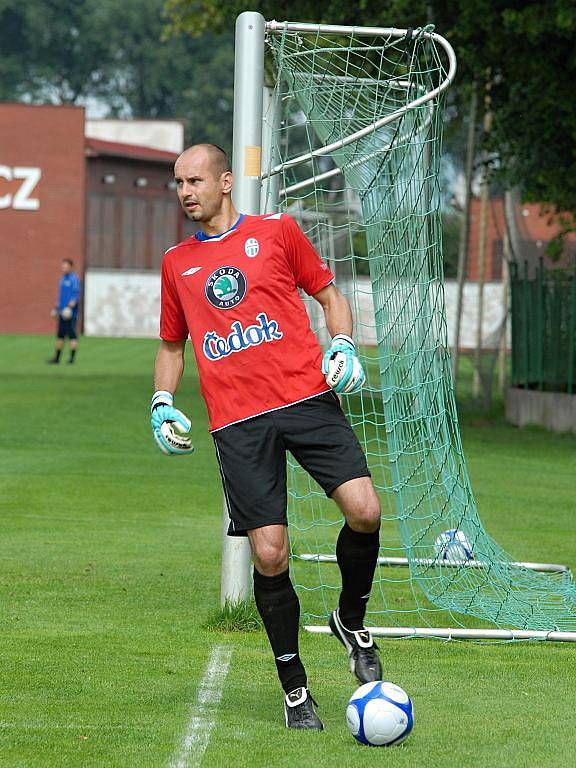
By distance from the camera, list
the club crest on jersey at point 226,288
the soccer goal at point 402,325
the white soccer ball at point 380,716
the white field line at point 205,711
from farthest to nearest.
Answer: the soccer goal at point 402,325, the club crest on jersey at point 226,288, the white soccer ball at point 380,716, the white field line at point 205,711

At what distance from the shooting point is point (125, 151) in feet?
181

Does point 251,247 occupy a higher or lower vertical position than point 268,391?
higher

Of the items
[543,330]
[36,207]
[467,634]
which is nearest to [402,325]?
[467,634]

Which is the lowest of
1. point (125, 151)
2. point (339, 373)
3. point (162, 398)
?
point (162, 398)

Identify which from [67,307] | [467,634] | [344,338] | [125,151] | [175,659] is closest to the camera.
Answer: [344,338]

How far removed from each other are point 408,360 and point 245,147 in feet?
7.90

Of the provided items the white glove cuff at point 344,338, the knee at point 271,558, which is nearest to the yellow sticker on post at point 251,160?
the white glove cuff at point 344,338

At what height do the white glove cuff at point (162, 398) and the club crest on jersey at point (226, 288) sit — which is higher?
the club crest on jersey at point (226, 288)

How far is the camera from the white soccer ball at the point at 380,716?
520cm

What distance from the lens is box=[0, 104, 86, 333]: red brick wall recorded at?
51125 millimetres

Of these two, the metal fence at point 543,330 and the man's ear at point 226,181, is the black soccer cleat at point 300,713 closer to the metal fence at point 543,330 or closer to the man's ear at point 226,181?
the man's ear at point 226,181

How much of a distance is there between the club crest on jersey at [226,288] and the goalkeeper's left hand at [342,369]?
1.37ft

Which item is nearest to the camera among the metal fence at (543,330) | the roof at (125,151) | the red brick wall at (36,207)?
the metal fence at (543,330)

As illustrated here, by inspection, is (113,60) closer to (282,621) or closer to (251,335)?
(251,335)
